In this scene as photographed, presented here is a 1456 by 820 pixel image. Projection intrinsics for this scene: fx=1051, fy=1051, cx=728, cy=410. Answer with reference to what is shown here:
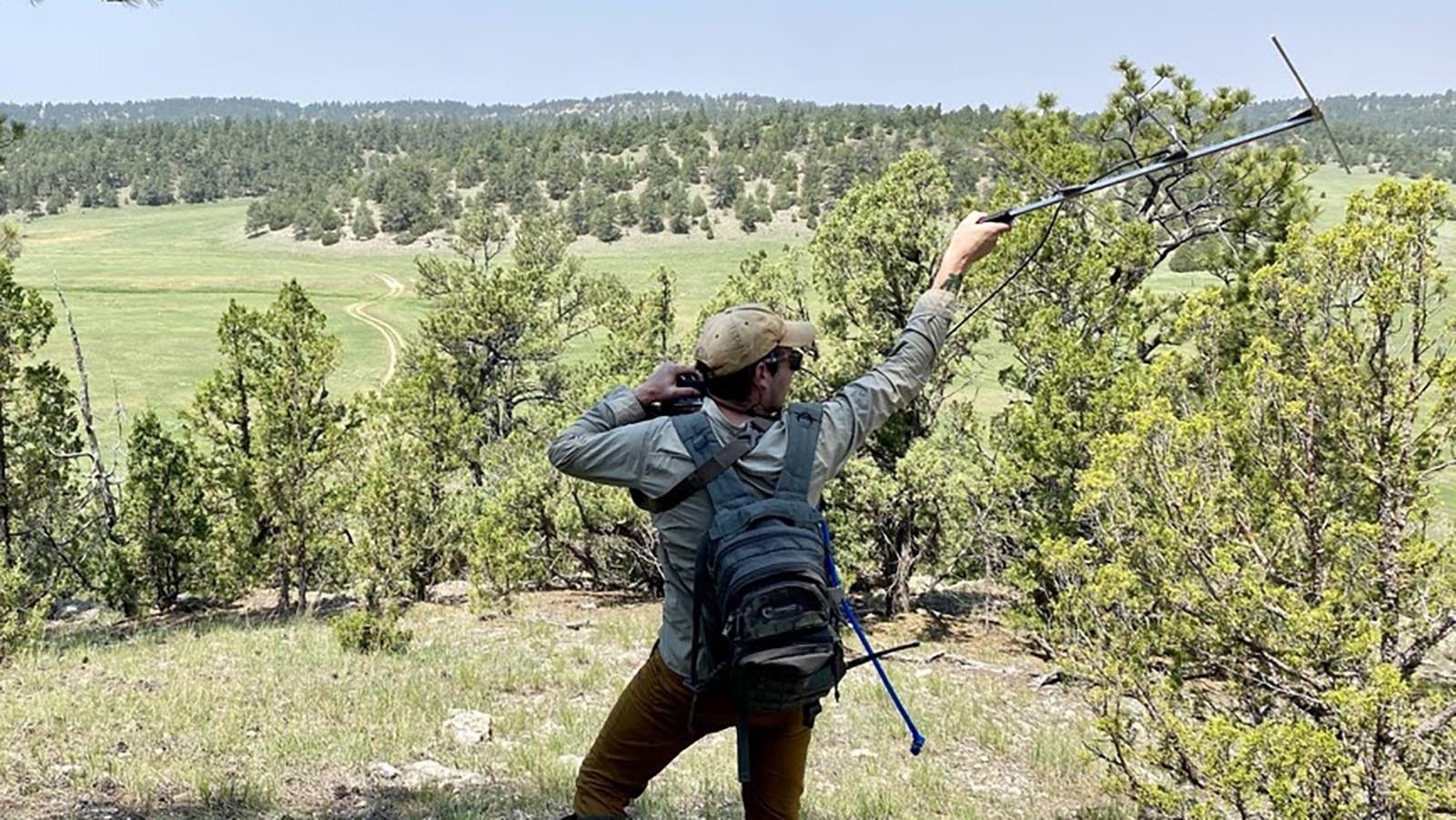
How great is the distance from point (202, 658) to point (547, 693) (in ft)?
11.8

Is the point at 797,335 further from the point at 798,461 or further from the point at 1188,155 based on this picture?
the point at 1188,155

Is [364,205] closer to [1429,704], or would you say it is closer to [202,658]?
[202,658]

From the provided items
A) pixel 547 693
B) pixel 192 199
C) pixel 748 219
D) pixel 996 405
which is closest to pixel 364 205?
pixel 748 219

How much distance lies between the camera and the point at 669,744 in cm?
338

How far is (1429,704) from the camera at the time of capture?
5.88 meters

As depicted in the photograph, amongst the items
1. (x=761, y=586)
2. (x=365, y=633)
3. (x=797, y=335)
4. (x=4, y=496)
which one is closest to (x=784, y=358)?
(x=797, y=335)

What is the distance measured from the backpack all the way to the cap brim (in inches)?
8.0

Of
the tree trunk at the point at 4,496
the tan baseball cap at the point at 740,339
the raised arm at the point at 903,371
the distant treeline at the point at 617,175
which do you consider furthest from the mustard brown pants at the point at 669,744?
the distant treeline at the point at 617,175

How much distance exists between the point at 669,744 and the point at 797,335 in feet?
4.50

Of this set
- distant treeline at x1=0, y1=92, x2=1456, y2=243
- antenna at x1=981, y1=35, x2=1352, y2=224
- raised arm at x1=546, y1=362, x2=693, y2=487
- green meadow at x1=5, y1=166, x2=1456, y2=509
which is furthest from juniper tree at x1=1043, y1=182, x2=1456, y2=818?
distant treeline at x1=0, y1=92, x2=1456, y2=243

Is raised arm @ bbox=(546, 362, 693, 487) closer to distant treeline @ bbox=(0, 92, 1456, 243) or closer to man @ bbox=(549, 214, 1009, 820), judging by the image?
man @ bbox=(549, 214, 1009, 820)

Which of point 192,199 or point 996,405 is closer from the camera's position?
point 996,405

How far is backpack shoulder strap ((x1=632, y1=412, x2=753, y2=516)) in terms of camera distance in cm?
306

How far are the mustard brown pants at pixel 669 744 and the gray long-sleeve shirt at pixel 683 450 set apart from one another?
14 cm
